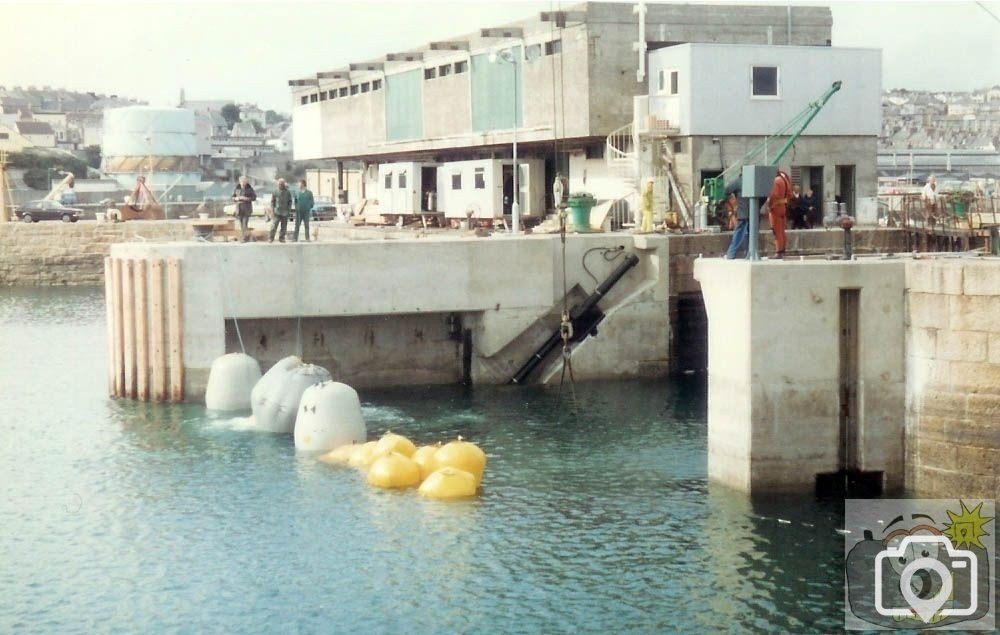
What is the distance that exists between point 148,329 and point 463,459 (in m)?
12.4

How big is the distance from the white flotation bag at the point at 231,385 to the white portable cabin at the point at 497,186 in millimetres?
20857

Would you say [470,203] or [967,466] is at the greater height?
[470,203]

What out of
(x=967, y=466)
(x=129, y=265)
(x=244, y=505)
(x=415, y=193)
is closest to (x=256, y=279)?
(x=129, y=265)

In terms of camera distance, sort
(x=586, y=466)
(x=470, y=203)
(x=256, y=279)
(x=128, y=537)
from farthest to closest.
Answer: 1. (x=470, y=203)
2. (x=256, y=279)
3. (x=586, y=466)
4. (x=128, y=537)

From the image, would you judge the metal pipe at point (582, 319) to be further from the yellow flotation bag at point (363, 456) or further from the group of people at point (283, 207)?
the yellow flotation bag at point (363, 456)

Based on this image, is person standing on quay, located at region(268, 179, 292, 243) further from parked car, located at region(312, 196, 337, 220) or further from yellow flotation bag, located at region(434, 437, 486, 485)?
parked car, located at region(312, 196, 337, 220)

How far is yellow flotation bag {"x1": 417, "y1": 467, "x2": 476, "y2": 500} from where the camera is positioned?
26719mm

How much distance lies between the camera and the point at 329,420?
30484 mm

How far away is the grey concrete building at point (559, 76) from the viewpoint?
50.0m

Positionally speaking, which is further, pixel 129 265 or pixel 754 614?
Result: pixel 129 265

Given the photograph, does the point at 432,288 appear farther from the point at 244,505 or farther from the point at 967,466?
the point at 967,466

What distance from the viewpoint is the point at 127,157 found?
407 ft

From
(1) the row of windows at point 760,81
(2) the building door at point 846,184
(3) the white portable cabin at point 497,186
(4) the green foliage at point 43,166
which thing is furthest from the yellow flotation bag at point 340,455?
(4) the green foliage at point 43,166

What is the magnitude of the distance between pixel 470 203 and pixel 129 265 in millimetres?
21180
